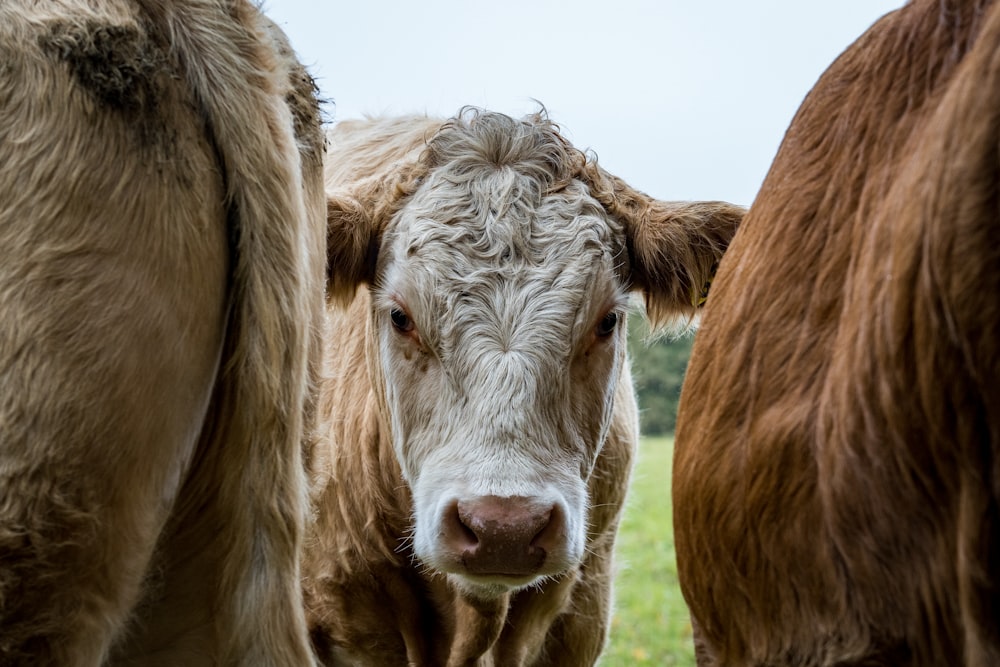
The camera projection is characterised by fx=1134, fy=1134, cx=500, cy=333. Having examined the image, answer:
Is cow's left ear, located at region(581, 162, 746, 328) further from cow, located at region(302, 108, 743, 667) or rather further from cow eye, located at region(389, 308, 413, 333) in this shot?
cow eye, located at region(389, 308, 413, 333)

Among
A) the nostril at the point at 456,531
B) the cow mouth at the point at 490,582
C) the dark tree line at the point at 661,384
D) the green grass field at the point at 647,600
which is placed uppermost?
the nostril at the point at 456,531

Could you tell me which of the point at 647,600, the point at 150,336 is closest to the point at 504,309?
the point at 150,336

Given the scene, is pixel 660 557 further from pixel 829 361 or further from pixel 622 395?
pixel 829 361

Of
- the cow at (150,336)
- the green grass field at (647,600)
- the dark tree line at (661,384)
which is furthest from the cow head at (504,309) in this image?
the dark tree line at (661,384)

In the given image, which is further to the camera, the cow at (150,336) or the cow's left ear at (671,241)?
the cow's left ear at (671,241)

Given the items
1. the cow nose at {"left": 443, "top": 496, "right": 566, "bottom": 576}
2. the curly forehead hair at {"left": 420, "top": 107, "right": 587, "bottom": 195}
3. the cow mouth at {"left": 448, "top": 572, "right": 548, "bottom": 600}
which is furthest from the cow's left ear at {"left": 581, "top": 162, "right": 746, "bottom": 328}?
the cow mouth at {"left": 448, "top": 572, "right": 548, "bottom": 600}

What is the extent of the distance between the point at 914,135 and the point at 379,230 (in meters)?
2.43

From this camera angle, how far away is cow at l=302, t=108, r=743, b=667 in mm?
3633

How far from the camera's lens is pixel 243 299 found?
8.69ft

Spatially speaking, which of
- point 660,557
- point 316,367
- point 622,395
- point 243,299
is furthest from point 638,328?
point 660,557

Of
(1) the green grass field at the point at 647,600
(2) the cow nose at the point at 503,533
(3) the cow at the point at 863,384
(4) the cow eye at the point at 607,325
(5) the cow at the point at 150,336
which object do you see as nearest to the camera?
(3) the cow at the point at 863,384

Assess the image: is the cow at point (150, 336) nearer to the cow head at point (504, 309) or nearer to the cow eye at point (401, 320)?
the cow head at point (504, 309)

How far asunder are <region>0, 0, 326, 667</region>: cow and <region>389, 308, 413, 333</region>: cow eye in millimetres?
1159

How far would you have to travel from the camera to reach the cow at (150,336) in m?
2.31
